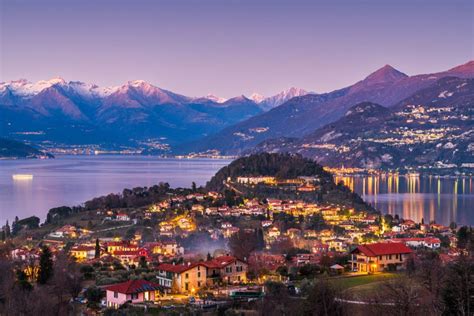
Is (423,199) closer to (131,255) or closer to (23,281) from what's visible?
(131,255)

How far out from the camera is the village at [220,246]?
19859 mm

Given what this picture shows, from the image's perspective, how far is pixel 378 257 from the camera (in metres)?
23.5

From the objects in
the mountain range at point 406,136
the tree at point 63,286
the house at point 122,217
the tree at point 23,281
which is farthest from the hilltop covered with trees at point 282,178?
the mountain range at point 406,136

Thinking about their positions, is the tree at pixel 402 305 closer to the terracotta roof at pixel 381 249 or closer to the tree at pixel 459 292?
the tree at pixel 459 292

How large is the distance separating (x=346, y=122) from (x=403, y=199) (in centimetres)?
9565

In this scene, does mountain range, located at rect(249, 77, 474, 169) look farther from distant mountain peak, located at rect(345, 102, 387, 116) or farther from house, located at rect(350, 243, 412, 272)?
house, located at rect(350, 243, 412, 272)

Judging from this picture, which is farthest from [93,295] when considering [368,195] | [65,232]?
[368,195]

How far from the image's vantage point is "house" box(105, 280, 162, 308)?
18.2m

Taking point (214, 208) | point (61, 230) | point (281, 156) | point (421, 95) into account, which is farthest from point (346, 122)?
point (61, 230)

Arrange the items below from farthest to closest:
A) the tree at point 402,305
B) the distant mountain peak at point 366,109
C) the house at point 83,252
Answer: the distant mountain peak at point 366,109 → the house at point 83,252 → the tree at point 402,305

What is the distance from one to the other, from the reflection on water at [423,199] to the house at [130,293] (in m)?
35.5

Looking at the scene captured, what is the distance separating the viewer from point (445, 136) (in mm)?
137125

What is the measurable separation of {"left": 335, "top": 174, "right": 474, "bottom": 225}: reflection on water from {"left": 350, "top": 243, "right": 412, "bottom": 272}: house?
27432 millimetres

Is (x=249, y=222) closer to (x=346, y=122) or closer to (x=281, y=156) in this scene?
(x=281, y=156)
